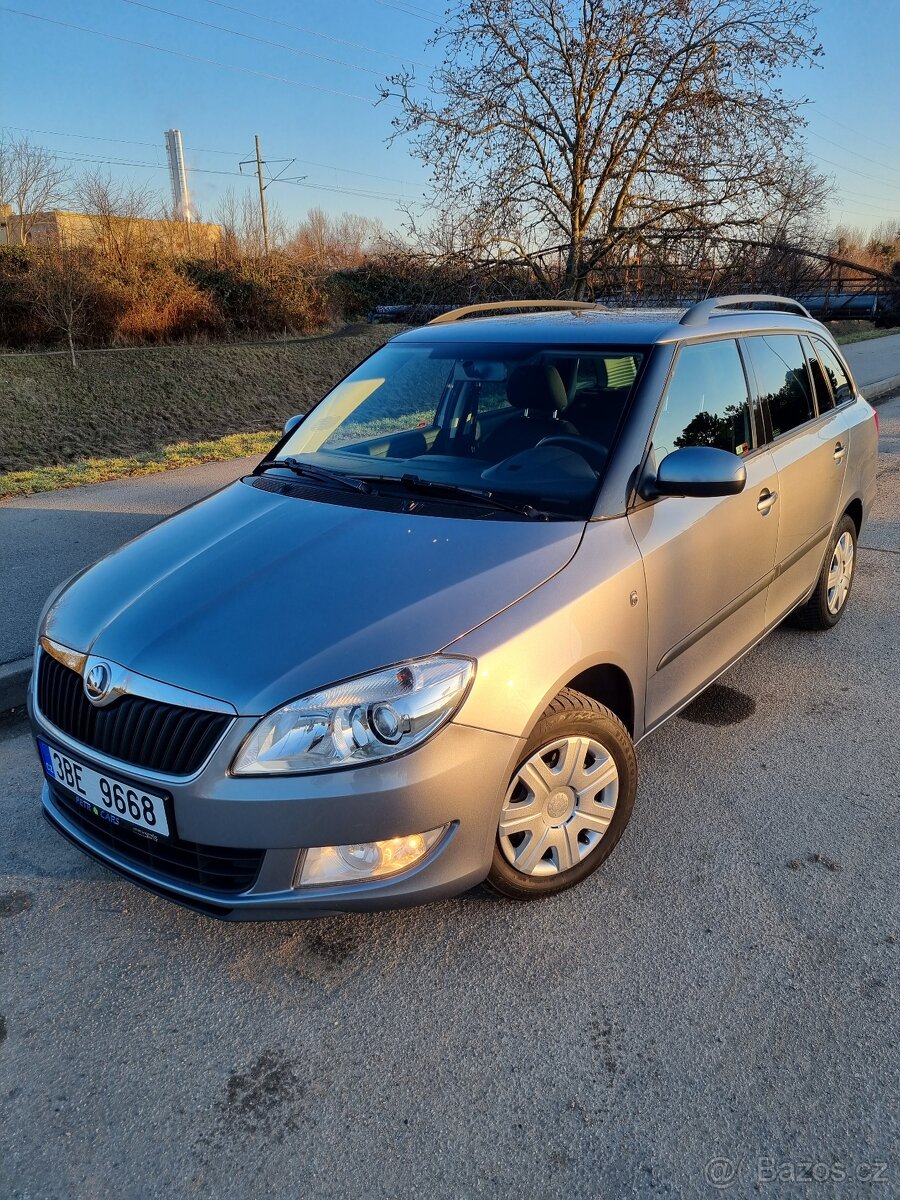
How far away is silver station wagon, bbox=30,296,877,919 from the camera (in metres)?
2.18

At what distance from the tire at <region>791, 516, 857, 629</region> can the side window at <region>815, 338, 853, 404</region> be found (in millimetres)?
680

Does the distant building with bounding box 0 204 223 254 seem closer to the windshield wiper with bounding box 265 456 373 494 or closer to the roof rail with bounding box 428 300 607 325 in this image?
the roof rail with bounding box 428 300 607 325

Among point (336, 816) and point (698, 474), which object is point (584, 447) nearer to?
point (698, 474)

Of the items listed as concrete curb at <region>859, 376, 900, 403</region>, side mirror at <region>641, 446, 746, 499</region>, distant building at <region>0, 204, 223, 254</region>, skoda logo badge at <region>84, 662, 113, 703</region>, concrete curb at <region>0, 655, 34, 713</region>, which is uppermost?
distant building at <region>0, 204, 223, 254</region>

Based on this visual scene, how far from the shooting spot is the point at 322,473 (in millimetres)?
3391

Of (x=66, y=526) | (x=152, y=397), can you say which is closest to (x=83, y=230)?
(x=152, y=397)

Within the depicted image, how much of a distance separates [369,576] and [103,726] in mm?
845

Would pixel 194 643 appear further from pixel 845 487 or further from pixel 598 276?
pixel 598 276

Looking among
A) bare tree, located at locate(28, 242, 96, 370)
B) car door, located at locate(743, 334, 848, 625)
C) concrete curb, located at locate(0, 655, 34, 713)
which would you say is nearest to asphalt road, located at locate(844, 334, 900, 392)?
car door, located at locate(743, 334, 848, 625)

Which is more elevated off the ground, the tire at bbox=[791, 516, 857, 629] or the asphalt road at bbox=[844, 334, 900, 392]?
the asphalt road at bbox=[844, 334, 900, 392]

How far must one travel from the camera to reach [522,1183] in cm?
186

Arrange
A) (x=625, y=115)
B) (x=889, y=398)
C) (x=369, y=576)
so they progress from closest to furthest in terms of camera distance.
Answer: (x=369, y=576) → (x=625, y=115) → (x=889, y=398)

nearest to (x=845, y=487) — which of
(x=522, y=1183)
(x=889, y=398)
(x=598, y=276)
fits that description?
(x=522, y=1183)

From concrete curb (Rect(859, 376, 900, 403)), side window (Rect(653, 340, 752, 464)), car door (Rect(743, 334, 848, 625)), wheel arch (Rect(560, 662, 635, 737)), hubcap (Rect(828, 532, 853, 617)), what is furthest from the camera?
concrete curb (Rect(859, 376, 900, 403))
